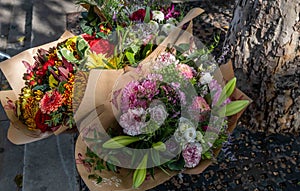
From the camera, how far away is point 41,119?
1747mm

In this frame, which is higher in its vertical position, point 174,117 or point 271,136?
point 174,117

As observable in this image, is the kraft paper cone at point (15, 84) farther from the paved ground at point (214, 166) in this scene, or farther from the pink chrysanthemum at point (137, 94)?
the paved ground at point (214, 166)

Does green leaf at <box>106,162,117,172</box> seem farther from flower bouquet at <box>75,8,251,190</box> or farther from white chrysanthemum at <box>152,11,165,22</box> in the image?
white chrysanthemum at <box>152,11,165,22</box>

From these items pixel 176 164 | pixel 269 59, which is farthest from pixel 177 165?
pixel 269 59

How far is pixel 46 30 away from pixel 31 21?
515 mm

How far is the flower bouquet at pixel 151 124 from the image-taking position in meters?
1.55

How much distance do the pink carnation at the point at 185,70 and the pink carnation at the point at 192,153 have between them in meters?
0.28

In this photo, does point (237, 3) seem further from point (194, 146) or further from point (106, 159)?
point (106, 159)

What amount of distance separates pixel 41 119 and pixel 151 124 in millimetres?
514

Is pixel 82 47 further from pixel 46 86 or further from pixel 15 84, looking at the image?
pixel 15 84

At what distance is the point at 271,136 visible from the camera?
260 centimetres

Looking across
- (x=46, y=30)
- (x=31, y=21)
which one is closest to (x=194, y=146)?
(x=46, y=30)

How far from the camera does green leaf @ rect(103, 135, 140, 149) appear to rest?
Result: 1.54 meters

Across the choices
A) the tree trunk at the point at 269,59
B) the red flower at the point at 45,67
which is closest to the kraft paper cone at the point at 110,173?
the red flower at the point at 45,67
